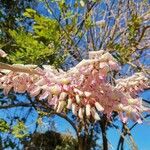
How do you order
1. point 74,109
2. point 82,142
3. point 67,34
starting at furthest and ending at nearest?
point 82,142, point 67,34, point 74,109

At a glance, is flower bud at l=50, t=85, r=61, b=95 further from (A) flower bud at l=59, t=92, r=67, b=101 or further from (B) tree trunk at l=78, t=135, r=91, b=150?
(B) tree trunk at l=78, t=135, r=91, b=150

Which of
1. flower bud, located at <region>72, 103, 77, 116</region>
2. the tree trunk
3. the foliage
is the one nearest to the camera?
flower bud, located at <region>72, 103, 77, 116</region>

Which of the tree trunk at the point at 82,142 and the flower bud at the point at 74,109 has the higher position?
the tree trunk at the point at 82,142

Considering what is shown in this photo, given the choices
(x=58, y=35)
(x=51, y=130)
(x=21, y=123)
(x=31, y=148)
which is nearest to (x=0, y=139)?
(x=21, y=123)

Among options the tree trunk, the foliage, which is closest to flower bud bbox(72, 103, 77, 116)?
the foliage

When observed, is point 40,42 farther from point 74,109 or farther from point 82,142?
point 82,142

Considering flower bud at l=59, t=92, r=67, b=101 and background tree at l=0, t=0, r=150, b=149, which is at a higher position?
background tree at l=0, t=0, r=150, b=149

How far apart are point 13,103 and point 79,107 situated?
705 centimetres

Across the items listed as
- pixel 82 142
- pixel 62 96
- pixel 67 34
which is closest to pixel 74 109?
pixel 62 96

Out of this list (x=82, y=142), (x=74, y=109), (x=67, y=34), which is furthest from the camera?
(x=82, y=142)

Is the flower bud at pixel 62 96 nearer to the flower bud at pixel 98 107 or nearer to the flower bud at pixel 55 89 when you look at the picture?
the flower bud at pixel 55 89

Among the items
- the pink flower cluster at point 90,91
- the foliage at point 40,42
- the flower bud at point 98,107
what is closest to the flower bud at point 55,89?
the pink flower cluster at point 90,91

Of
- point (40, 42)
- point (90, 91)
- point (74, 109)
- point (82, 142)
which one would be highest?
point (82, 142)

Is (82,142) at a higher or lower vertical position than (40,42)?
higher
